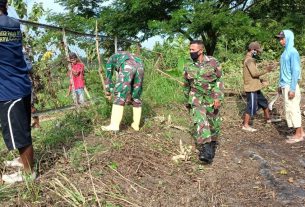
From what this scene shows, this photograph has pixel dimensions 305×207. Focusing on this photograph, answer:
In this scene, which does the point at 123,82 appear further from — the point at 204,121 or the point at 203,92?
the point at 204,121

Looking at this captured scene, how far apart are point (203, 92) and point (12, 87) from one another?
2563 mm

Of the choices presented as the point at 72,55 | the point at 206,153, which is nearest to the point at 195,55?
the point at 206,153

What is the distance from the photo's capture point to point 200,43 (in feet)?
17.7

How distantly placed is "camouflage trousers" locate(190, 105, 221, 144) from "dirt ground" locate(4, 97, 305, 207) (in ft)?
1.20

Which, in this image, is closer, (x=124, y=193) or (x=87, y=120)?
A: (x=124, y=193)

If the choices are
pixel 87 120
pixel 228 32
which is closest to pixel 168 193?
pixel 87 120

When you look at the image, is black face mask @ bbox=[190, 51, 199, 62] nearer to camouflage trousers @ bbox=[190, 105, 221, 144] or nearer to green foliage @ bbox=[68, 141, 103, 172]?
camouflage trousers @ bbox=[190, 105, 221, 144]

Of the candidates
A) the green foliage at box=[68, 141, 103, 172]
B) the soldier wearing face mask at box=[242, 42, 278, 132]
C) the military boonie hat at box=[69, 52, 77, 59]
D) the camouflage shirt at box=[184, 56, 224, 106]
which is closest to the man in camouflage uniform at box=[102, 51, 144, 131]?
the green foliage at box=[68, 141, 103, 172]

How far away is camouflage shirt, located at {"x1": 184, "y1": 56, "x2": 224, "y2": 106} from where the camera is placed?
17.7ft

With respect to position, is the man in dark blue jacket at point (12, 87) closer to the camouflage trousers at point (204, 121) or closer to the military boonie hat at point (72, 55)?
the camouflage trousers at point (204, 121)

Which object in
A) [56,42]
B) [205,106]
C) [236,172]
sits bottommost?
[236,172]

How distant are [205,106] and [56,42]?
316 cm

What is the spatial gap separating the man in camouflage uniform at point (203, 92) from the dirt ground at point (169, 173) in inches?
12.9

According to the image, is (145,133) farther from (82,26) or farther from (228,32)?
(82,26)
